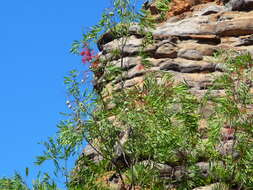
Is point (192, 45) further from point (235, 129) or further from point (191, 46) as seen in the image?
point (235, 129)

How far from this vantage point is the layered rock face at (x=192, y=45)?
83.4 ft

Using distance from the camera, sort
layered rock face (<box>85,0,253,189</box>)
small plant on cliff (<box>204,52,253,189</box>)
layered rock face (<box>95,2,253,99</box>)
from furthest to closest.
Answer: layered rock face (<box>95,2,253,99</box>)
layered rock face (<box>85,0,253,189</box>)
small plant on cliff (<box>204,52,253,189</box>)

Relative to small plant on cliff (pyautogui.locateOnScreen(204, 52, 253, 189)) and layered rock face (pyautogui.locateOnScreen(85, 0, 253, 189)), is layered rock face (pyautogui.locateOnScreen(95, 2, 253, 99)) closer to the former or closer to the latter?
layered rock face (pyautogui.locateOnScreen(85, 0, 253, 189))

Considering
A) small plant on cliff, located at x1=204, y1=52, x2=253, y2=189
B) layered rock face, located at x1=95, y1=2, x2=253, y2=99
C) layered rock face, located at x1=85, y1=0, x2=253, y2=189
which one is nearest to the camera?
small plant on cliff, located at x1=204, y1=52, x2=253, y2=189

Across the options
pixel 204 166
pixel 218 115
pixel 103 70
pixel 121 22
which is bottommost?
pixel 204 166

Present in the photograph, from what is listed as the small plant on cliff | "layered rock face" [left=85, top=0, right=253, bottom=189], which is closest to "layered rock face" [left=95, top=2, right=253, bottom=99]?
"layered rock face" [left=85, top=0, right=253, bottom=189]

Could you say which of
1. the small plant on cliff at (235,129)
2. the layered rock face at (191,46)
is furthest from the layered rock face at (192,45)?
the small plant on cliff at (235,129)

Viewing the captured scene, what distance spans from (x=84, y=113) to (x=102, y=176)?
109 inches

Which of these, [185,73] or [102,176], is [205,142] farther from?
[185,73]

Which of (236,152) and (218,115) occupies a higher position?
(218,115)

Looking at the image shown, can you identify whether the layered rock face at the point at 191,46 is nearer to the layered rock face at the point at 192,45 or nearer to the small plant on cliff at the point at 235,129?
the layered rock face at the point at 192,45

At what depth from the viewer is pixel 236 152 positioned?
1859 cm

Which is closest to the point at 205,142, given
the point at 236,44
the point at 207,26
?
the point at 236,44

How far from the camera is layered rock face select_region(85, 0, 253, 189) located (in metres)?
25.4
